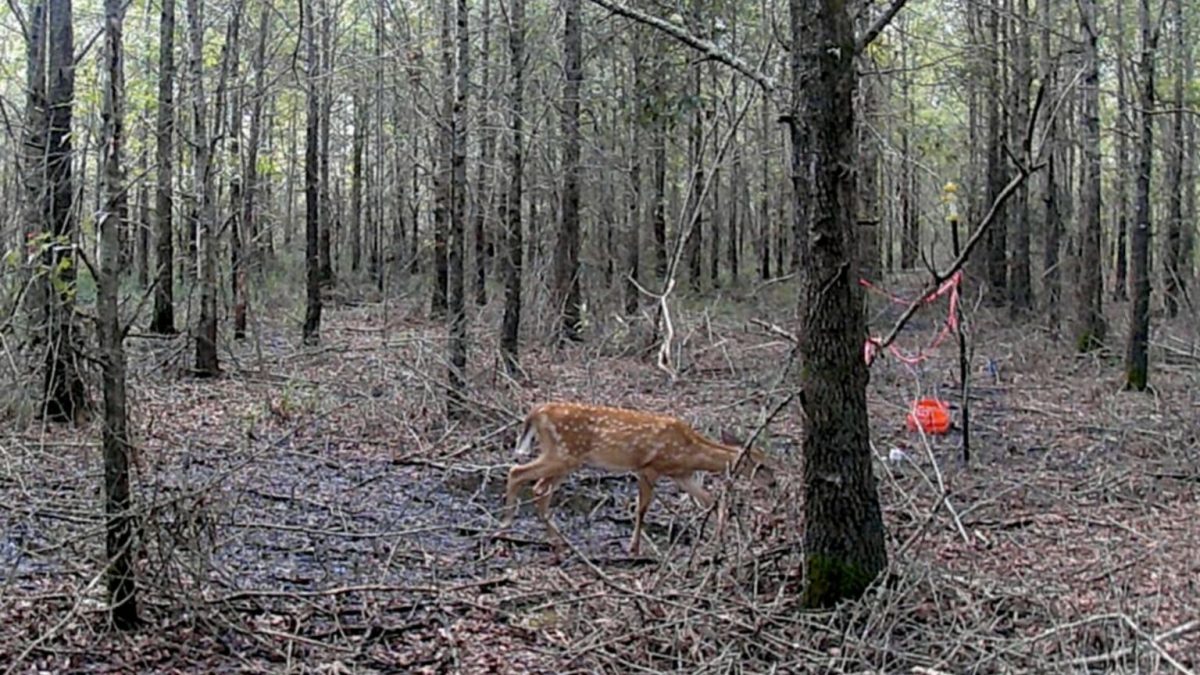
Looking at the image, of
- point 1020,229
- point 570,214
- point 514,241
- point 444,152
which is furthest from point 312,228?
point 1020,229

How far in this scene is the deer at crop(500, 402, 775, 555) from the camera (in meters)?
7.65

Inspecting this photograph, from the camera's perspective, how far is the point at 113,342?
5.03 meters

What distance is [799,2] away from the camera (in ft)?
17.7

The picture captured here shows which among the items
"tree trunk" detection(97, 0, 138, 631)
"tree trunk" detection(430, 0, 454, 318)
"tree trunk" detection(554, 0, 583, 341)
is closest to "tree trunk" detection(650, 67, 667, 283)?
"tree trunk" detection(554, 0, 583, 341)

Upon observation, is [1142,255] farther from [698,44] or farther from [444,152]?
[698,44]

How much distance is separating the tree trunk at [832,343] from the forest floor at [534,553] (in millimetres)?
197

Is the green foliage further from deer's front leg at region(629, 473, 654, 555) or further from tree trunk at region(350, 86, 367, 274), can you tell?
tree trunk at region(350, 86, 367, 274)

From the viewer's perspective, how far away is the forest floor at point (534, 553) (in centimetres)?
513

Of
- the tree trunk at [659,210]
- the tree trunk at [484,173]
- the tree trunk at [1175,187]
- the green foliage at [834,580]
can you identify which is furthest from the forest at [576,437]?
the tree trunk at [659,210]

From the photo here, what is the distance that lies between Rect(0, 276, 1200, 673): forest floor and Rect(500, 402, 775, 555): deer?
32 centimetres

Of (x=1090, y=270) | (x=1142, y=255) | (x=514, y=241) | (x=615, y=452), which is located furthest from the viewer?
(x=1090, y=270)

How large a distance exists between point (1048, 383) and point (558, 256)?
6.29 metres

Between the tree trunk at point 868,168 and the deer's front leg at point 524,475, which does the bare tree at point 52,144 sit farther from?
the tree trunk at point 868,168

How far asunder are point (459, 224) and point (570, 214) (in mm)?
5177
